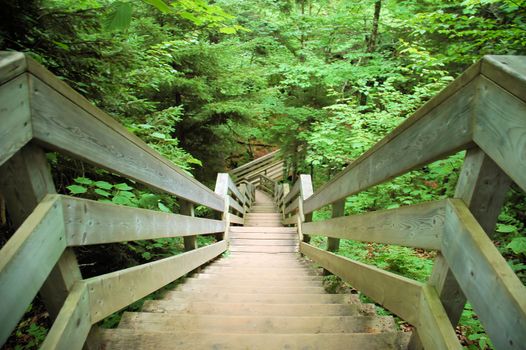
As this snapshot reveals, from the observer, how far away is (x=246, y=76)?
6.98 meters

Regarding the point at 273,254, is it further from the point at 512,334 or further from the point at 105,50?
the point at 512,334

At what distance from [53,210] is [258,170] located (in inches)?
648

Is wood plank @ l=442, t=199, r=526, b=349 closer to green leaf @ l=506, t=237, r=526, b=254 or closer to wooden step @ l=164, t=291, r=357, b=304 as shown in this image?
wooden step @ l=164, t=291, r=357, b=304

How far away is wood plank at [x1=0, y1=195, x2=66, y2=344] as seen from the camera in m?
0.84

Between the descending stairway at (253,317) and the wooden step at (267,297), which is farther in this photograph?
the wooden step at (267,297)

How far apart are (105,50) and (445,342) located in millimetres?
3038

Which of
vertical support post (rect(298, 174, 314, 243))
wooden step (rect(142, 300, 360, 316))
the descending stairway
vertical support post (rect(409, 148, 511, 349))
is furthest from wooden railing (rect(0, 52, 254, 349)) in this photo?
vertical support post (rect(298, 174, 314, 243))

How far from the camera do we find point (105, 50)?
2658mm

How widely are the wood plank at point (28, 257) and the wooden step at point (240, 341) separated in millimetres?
709

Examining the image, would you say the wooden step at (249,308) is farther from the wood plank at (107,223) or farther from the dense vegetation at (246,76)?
the dense vegetation at (246,76)

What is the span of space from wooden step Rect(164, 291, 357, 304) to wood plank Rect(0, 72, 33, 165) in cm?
206

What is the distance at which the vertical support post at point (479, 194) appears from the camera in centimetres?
103

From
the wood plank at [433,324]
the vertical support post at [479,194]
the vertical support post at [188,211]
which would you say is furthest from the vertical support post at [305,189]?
the vertical support post at [479,194]

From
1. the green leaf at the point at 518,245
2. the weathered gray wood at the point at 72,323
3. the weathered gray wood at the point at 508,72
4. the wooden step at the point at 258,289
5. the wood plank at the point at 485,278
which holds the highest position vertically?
the weathered gray wood at the point at 508,72
